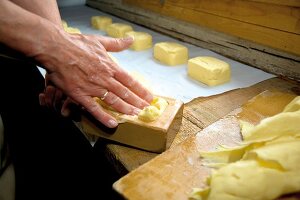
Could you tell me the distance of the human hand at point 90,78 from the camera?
3.62 ft

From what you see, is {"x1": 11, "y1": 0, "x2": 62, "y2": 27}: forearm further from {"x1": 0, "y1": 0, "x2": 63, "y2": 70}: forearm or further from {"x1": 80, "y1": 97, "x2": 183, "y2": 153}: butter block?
{"x1": 80, "y1": 97, "x2": 183, "y2": 153}: butter block

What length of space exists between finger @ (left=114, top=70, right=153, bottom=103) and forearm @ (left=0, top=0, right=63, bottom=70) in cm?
32

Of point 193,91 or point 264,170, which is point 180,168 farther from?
point 193,91

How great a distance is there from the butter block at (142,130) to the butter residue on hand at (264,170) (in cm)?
25

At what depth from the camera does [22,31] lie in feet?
3.50

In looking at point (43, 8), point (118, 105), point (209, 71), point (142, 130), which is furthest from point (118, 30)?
point (142, 130)

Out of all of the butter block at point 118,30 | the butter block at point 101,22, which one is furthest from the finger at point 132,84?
the butter block at point 101,22

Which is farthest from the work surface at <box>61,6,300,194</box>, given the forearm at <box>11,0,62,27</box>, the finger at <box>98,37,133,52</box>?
the forearm at <box>11,0,62,27</box>

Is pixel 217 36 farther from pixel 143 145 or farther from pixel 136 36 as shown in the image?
pixel 143 145

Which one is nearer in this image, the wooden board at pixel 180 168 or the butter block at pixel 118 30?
the wooden board at pixel 180 168

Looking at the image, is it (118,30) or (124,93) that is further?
(118,30)

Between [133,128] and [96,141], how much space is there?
0.23 m

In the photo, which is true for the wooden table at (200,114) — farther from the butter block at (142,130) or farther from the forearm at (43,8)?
the forearm at (43,8)

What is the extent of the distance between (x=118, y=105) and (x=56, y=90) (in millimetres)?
399
